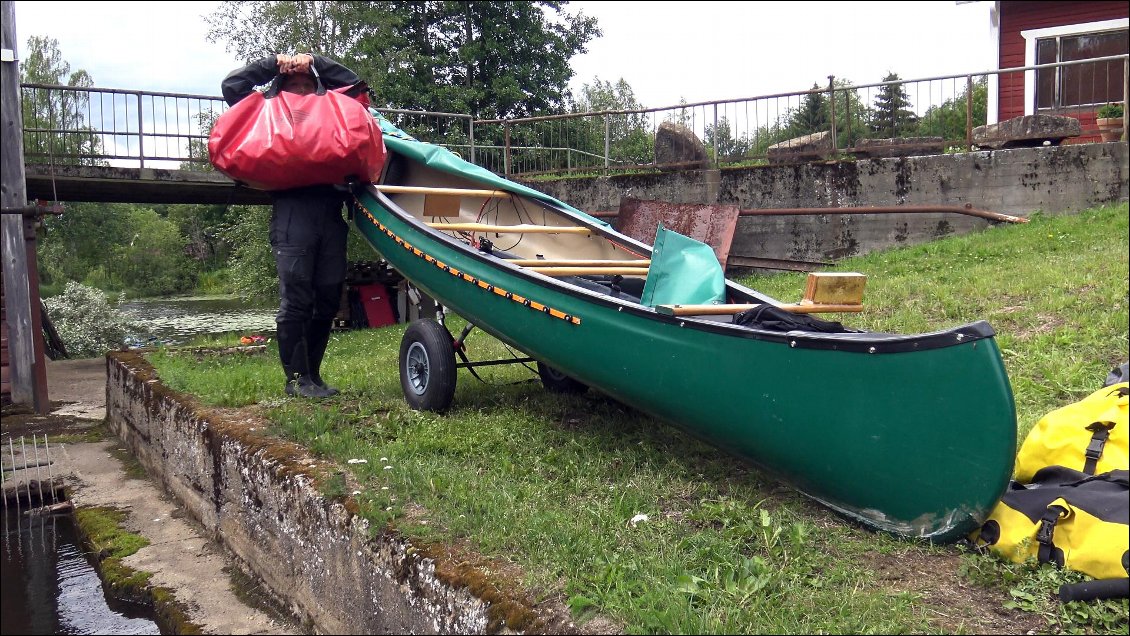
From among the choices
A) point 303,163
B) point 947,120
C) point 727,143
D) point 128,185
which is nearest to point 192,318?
point 128,185

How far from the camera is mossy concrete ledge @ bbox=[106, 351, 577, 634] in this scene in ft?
10.4

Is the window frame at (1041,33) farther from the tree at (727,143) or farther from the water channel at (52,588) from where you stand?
the water channel at (52,588)

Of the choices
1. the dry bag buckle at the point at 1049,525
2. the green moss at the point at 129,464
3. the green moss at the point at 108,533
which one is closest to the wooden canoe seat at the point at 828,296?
the dry bag buckle at the point at 1049,525

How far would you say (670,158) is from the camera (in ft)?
43.9

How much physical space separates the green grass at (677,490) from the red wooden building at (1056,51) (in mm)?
7264

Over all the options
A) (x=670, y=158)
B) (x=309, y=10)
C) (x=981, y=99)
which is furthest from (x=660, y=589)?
(x=309, y=10)

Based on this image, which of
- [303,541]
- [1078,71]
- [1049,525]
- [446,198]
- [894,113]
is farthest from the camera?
[1078,71]

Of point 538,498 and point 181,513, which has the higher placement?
point 538,498

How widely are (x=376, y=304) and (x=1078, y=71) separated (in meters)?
12.6

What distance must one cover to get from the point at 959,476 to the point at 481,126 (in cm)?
1402

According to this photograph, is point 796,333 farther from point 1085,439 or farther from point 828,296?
point 1085,439

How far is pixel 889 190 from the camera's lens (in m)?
10.9

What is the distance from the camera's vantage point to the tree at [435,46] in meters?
22.9

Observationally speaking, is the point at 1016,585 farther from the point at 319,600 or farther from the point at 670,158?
the point at 670,158
